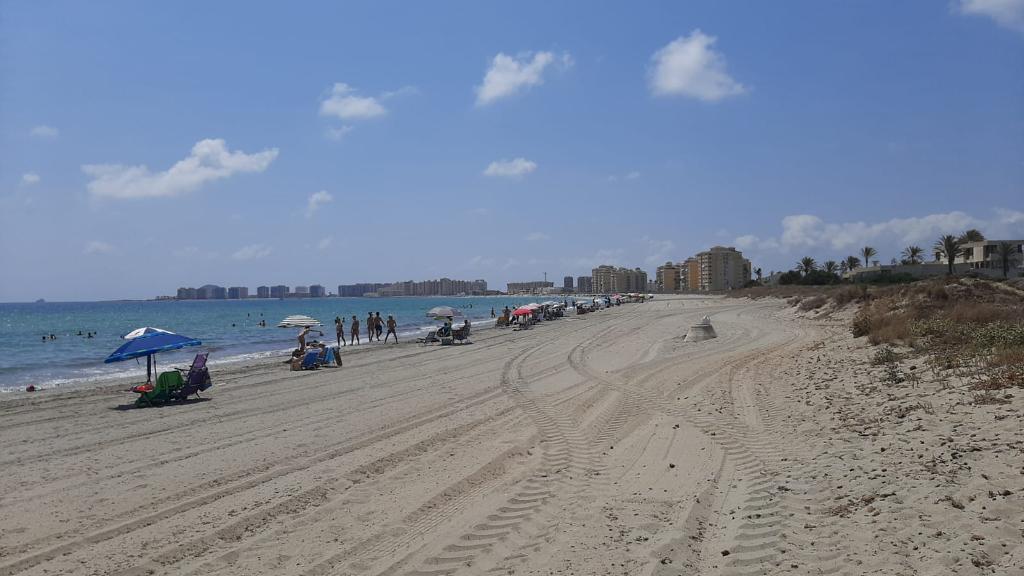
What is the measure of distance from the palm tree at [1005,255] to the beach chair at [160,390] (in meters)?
64.3

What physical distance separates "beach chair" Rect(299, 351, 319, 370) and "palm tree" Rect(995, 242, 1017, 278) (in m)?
59.9

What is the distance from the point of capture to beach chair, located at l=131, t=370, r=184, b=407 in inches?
475

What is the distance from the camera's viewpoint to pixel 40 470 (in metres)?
7.34

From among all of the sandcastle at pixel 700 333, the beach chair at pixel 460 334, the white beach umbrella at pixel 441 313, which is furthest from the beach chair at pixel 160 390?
the white beach umbrella at pixel 441 313

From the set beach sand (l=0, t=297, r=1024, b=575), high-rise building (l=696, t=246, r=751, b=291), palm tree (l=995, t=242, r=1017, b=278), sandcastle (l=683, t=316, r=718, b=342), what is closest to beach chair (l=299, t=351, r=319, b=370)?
beach sand (l=0, t=297, r=1024, b=575)

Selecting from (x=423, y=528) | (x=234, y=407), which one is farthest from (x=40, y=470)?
(x=423, y=528)

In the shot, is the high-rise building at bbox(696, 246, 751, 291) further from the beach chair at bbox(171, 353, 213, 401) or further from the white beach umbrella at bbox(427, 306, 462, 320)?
the beach chair at bbox(171, 353, 213, 401)

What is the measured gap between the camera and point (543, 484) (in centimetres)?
606

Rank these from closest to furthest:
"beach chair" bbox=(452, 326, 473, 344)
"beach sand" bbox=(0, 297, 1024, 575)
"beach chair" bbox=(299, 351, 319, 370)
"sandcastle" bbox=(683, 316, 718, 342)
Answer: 1. "beach sand" bbox=(0, 297, 1024, 575)
2. "beach chair" bbox=(299, 351, 319, 370)
3. "sandcastle" bbox=(683, 316, 718, 342)
4. "beach chair" bbox=(452, 326, 473, 344)

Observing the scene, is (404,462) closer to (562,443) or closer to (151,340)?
(562,443)

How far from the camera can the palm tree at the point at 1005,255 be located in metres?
55.3

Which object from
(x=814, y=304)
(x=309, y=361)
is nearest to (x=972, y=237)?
(x=814, y=304)

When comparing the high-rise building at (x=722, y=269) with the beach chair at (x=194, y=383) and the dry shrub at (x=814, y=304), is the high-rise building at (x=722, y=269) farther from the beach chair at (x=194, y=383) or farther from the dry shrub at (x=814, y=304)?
the beach chair at (x=194, y=383)

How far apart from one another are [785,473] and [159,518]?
569cm
